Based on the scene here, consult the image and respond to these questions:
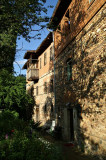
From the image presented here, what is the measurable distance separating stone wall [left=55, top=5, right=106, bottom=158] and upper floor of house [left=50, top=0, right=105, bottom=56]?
0.31 meters

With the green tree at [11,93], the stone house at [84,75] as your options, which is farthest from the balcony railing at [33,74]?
the stone house at [84,75]

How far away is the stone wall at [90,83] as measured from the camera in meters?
5.57

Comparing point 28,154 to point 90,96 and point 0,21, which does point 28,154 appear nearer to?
point 90,96

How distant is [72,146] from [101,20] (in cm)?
620

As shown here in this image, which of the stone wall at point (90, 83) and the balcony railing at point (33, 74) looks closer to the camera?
the stone wall at point (90, 83)

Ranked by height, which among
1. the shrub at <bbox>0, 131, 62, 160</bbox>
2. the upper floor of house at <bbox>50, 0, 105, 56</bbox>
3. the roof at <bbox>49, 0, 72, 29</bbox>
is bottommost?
the shrub at <bbox>0, 131, 62, 160</bbox>

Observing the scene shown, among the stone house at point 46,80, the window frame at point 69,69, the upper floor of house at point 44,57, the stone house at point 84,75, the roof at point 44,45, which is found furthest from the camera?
the upper floor of house at point 44,57

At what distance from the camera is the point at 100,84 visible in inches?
222

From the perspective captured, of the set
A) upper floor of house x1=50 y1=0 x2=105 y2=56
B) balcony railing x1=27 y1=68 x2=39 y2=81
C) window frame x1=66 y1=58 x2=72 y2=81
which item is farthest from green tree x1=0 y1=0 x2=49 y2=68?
balcony railing x1=27 y1=68 x2=39 y2=81

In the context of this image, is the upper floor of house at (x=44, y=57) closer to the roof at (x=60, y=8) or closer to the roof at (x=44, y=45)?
the roof at (x=44, y=45)

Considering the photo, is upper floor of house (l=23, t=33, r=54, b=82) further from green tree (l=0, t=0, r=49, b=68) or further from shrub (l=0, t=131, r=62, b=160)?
shrub (l=0, t=131, r=62, b=160)

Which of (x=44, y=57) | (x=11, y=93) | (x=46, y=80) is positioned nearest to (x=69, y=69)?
(x=46, y=80)

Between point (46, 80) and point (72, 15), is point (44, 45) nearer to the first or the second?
point (46, 80)

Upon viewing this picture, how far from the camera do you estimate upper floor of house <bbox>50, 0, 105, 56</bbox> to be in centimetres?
651
